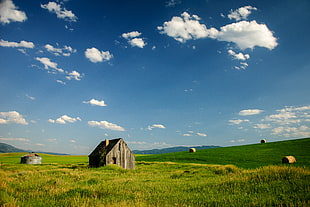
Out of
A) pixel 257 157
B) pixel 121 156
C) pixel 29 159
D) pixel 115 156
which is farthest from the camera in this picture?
pixel 29 159

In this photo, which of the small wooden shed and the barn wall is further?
the small wooden shed

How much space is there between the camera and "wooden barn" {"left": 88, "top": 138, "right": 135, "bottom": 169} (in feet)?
102

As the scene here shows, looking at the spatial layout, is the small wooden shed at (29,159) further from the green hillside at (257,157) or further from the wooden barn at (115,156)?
the green hillside at (257,157)

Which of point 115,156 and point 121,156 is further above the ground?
point 115,156

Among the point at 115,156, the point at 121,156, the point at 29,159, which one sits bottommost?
the point at 29,159

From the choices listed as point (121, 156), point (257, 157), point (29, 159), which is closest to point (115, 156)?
point (121, 156)

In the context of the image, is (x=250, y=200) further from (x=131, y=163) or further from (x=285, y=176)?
(x=131, y=163)

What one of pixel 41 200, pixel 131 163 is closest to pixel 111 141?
pixel 131 163

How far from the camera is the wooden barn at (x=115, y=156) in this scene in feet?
102

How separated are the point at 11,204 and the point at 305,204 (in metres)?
9.41

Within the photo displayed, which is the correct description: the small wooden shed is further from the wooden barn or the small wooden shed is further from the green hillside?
the green hillside

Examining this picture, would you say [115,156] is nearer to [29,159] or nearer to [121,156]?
[121,156]

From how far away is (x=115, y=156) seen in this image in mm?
31562

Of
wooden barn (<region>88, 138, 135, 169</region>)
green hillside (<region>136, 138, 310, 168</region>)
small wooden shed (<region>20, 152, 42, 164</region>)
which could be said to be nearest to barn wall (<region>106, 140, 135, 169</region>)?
wooden barn (<region>88, 138, 135, 169</region>)
